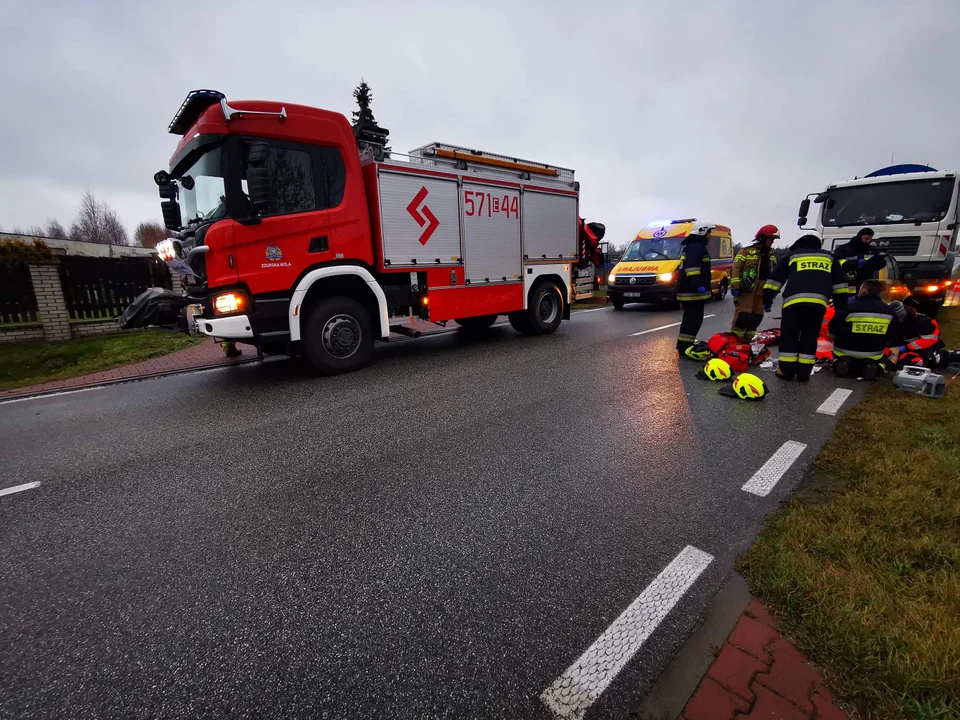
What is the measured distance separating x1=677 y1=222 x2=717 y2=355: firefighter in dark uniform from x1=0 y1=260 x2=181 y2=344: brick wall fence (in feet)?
29.5

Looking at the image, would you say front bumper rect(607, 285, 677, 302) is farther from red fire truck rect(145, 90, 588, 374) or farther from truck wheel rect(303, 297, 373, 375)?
truck wheel rect(303, 297, 373, 375)

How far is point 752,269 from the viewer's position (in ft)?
24.2

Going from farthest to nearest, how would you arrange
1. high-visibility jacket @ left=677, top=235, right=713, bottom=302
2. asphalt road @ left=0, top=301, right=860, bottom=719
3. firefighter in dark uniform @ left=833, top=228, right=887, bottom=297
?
high-visibility jacket @ left=677, top=235, right=713, bottom=302 < firefighter in dark uniform @ left=833, top=228, right=887, bottom=297 < asphalt road @ left=0, top=301, right=860, bottom=719

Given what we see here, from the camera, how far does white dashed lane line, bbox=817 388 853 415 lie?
4347 millimetres

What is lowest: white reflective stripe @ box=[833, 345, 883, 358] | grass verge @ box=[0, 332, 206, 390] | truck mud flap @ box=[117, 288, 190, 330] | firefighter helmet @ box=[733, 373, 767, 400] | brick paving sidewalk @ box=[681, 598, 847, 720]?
brick paving sidewalk @ box=[681, 598, 847, 720]

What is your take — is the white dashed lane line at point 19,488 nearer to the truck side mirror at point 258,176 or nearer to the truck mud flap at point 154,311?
the truck mud flap at point 154,311

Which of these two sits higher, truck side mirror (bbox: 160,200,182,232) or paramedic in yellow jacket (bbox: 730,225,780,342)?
truck side mirror (bbox: 160,200,182,232)

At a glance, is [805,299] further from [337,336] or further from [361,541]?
[337,336]

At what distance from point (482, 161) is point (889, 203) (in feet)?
28.7

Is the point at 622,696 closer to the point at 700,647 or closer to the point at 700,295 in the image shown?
the point at 700,647

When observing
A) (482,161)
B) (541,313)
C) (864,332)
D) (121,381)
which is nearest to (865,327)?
(864,332)

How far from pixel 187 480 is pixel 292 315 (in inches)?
107

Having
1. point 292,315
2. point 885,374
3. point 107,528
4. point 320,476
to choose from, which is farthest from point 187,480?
point 885,374

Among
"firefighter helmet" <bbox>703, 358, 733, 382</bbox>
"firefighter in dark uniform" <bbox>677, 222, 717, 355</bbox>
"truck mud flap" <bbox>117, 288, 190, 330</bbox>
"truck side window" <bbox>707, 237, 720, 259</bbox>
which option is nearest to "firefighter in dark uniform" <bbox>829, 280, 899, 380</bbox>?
"firefighter helmet" <bbox>703, 358, 733, 382</bbox>
